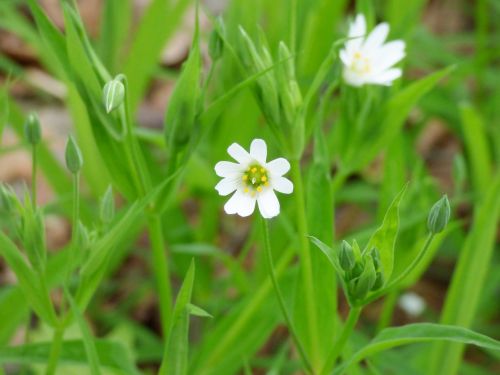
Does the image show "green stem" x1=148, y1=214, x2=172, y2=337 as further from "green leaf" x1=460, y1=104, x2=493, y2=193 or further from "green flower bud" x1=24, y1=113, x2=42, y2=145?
"green leaf" x1=460, y1=104, x2=493, y2=193

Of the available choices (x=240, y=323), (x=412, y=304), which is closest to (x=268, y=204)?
(x=240, y=323)

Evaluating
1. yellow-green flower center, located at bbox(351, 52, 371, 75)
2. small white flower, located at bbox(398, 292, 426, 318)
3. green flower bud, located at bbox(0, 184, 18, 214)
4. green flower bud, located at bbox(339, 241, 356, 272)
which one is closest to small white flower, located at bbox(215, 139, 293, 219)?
green flower bud, located at bbox(339, 241, 356, 272)

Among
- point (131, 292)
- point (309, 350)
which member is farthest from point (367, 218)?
point (309, 350)

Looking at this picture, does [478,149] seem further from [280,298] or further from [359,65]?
[280,298]

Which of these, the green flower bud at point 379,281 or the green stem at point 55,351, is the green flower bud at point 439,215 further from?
the green stem at point 55,351

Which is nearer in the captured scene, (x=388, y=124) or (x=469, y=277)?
(x=469, y=277)

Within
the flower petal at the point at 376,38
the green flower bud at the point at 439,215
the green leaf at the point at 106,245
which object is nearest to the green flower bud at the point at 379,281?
the green flower bud at the point at 439,215
